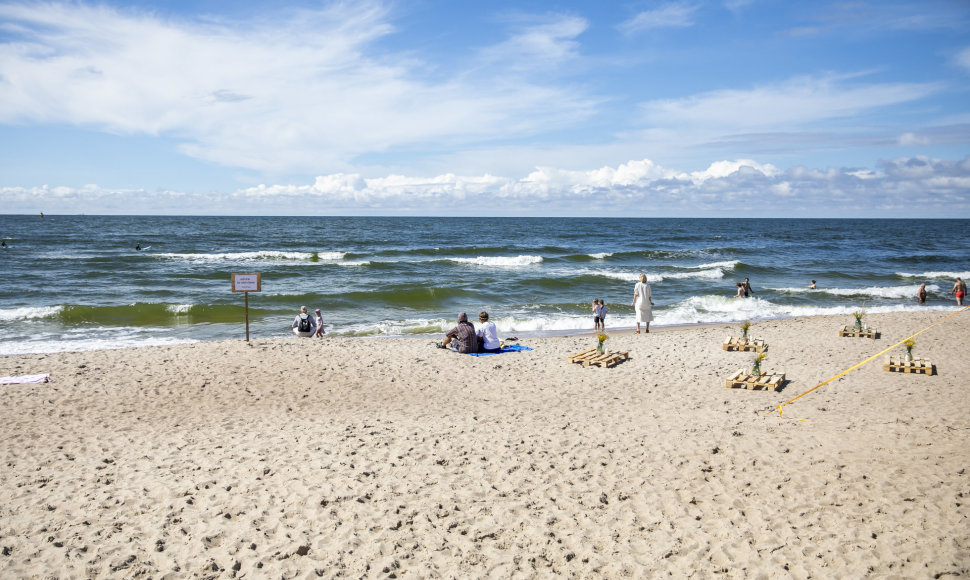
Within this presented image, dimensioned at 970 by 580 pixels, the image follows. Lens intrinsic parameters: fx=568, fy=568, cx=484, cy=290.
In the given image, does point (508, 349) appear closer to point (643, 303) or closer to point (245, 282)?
point (643, 303)

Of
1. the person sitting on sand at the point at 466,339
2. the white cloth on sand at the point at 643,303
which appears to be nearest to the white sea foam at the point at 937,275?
the white cloth on sand at the point at 643,303

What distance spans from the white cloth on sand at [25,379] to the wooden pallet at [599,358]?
10309 mm

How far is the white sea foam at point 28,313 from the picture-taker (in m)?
18.9

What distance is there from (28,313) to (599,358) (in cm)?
1920

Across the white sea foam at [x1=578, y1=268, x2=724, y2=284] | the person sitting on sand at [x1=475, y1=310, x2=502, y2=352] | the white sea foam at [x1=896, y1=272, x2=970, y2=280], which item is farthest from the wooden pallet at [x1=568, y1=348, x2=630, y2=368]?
the white sea foam at [x1=896, y1=272, x2=970, y2=280]

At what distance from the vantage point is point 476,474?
22.2 feet

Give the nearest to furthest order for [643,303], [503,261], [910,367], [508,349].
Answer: [910,367] → [508,349] → [643,303] → [503,261]

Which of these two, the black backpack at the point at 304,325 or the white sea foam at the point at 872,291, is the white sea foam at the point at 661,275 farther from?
the black backpack at the point at 304,325

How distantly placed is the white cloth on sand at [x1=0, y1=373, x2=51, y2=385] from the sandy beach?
0.64ft

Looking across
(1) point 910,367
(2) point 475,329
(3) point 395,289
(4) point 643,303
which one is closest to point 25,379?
(2) point 475,329

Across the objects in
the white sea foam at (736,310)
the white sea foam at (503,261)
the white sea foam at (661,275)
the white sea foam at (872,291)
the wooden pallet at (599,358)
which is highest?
the white sea foam at (503,261)

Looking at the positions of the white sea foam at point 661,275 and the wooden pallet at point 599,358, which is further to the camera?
the white sea foam at point 661,275

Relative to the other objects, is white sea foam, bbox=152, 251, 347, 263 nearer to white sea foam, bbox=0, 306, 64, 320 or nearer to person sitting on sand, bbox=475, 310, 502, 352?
white sea foam, bbox=0, 306, 64, 320

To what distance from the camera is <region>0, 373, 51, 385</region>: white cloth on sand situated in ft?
33.7
